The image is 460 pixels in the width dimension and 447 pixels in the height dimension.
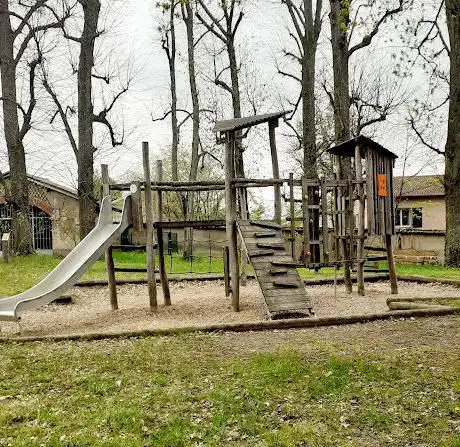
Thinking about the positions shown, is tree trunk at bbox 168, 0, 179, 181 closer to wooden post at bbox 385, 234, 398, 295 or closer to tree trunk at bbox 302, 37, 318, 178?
tree trunk at bbox 302, 37, 318, 178

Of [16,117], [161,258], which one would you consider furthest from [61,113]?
[161,258]

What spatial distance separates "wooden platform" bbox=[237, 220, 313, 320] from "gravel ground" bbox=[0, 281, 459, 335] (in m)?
0.45

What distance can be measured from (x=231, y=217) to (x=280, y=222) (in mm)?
1356

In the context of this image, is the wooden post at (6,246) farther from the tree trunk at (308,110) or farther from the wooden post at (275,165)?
the wooden post at (275,165)

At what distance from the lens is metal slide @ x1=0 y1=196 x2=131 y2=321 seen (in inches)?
326

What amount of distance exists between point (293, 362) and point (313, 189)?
490 centimetres

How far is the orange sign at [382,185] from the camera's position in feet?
35.7

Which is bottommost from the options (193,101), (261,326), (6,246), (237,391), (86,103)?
(237,391)

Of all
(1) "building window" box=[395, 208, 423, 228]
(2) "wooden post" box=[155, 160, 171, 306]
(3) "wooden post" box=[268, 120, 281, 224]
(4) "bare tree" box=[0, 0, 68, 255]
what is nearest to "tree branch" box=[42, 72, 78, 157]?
(4) "bare tree" box=[0, 0, 68, 255]

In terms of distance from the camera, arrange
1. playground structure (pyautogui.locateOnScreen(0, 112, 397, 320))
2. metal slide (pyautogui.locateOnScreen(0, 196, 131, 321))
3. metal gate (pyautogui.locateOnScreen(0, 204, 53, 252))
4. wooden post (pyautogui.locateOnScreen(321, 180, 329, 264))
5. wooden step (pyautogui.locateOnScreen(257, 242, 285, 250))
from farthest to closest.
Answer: metal gate (pyautogui.locateOnScreen(0, 204, 53, 252))
wooden post (pyautogui.locateOnScreen(321, 180, 329, 264))
wooden step (pyautogui.locateOnScreen(257, 242, 285, 250))
playground structure (pyautogui.locateOnScreen(0, 112, 397, 320))
metal slide (pyautogui.locateOnScreen(0, 196, 131, 321))

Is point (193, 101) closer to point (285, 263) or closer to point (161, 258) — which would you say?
point (161, 258)

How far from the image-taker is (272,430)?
4.35 m

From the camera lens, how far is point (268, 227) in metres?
10.0

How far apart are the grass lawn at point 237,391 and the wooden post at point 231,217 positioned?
7.94 ft
